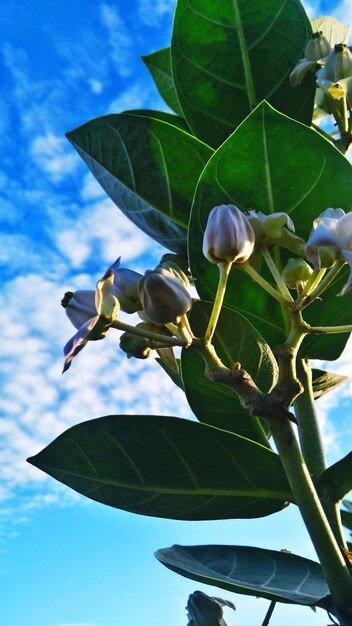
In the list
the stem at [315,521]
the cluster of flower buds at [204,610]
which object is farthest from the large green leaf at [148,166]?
the cluster of flower buds at [204,610]

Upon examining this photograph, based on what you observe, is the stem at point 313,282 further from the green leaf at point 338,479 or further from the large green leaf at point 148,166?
the large green leaf at point 148,166

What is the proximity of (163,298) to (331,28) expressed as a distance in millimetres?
1157

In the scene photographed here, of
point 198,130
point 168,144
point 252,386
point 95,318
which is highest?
point 198,130

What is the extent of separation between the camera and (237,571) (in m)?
1.11

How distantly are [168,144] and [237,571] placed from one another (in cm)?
75

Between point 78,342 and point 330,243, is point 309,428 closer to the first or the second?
point 330,243

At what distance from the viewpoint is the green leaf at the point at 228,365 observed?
1.09 m

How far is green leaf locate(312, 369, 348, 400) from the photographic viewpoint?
4.16 ft

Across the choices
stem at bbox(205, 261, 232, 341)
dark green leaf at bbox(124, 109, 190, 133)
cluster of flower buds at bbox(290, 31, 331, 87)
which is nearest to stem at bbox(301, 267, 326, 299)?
stem at bbox(205, 261, 232, 341)

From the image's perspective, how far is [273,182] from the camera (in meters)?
1.10

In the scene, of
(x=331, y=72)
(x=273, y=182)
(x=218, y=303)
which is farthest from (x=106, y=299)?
(x=331, y=72)

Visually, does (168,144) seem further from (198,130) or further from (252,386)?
(252,386)

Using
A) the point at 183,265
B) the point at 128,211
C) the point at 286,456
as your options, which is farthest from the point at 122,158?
the point at 286,456

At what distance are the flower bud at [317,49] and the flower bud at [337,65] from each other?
0.01 metres
